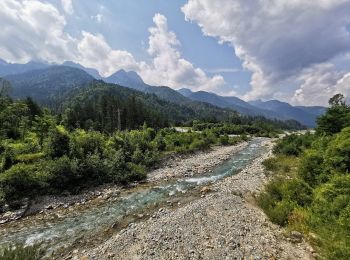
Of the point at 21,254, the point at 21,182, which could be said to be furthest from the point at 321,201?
the point at 21,182

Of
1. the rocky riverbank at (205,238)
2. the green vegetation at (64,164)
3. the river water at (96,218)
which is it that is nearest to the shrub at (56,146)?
the green vegetation at (64,164)

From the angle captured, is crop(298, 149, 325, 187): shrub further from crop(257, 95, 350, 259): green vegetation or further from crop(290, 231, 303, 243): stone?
crop(290, 231, 303, 243): stone

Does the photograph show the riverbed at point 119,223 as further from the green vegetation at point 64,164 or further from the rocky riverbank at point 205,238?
the green vegetation at point 64,164

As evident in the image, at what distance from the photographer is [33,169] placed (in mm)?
25172

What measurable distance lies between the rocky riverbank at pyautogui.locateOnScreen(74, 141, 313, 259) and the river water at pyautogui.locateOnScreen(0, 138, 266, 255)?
7.03 feet

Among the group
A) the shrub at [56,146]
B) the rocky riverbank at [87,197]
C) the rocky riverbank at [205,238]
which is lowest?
the rocky riverbank at [87,197]

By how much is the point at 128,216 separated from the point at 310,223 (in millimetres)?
12146

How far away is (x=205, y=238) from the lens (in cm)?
→ 1426

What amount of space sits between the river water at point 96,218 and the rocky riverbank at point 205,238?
214cm

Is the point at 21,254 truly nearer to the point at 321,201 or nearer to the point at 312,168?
the point at 321,201

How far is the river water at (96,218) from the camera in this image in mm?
16031

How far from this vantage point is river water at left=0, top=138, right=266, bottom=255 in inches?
631

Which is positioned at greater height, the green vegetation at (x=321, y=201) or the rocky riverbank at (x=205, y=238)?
the green vegetation at (x=321, y=201)

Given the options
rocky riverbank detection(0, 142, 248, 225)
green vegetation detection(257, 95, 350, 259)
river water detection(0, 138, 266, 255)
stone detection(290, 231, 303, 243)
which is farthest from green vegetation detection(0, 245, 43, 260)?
green vegetation detection(257, 95, 350, 259)
